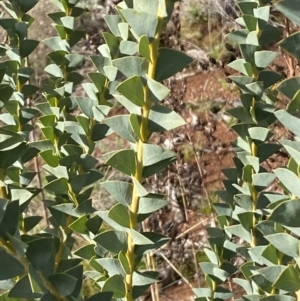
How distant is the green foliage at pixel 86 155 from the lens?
438mm

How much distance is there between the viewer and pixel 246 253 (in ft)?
2.14

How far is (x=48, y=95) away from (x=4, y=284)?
338 mm

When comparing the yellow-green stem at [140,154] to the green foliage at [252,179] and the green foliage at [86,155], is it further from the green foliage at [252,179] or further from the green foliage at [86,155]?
the green foliage at [252,179]

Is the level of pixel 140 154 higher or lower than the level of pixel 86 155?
higher

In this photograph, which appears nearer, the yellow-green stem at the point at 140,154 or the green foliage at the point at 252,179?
the yellow-green stem at the point at 140,154

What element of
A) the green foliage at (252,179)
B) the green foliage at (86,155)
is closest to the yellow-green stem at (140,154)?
the green foliage at (86,155)

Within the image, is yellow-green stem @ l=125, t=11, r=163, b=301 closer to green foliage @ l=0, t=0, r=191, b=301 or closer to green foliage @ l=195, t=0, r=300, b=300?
green foliage @ l=0, t=0, r=191, b=301

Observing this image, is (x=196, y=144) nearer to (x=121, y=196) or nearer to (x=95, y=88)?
(x=95, y=88)

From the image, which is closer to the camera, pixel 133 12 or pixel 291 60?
pixel 133 12

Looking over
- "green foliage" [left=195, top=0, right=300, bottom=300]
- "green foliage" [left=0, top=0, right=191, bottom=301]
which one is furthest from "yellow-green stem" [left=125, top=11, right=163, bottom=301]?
"green foliage" [left=195, top=0, right=300, bottom=300]

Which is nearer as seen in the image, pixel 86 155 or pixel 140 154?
pixel 140 154

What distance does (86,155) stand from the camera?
683 mm

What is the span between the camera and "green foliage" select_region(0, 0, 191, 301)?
438 mm

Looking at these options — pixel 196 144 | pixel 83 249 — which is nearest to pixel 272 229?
pixel 83 249
